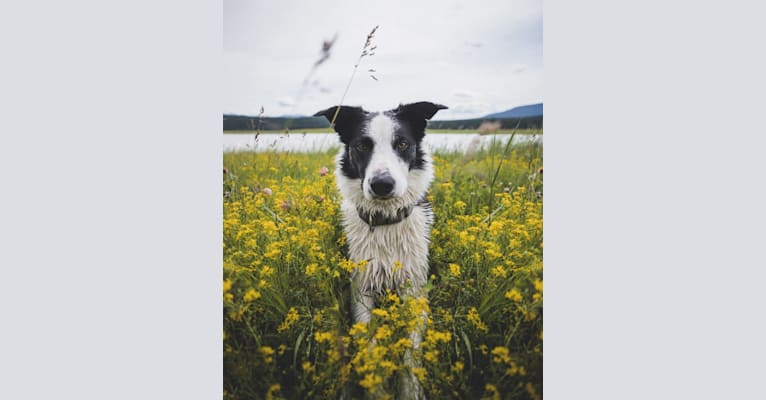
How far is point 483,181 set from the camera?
2.42m

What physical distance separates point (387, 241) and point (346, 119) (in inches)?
22.7

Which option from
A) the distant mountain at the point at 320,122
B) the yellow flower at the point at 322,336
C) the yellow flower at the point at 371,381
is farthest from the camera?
the distant mountain at the point at 320,122

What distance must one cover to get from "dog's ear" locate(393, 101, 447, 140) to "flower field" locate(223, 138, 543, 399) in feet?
0.58

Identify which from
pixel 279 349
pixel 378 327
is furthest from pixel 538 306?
pixel 279 349

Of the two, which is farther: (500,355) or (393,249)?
(393,249)

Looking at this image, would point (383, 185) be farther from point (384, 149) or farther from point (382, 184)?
point (384, 149)

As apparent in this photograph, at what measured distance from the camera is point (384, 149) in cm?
206

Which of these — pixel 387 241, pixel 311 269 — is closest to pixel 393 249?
pixel 387 241

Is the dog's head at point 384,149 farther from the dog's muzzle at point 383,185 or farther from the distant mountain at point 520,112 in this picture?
the distant mountain at point 520,112

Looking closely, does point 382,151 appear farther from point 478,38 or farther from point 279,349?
point 279,349

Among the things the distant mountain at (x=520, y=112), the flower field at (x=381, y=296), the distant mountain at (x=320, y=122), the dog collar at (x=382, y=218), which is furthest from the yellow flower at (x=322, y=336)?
the distant mountain at (x=520, y=112)

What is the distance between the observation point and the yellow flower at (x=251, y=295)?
2.15 metres

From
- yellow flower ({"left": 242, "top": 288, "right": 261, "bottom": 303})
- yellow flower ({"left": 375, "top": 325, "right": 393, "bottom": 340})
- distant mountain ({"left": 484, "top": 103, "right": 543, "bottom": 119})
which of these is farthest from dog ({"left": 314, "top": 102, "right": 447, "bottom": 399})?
yellow flower ({"left": 242, "top": 288, "right": 261, "bottom": 303})

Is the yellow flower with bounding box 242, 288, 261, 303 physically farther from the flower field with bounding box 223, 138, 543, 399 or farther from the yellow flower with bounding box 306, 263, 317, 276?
the yellow flower with bounding box 306, 263, 317, 276
